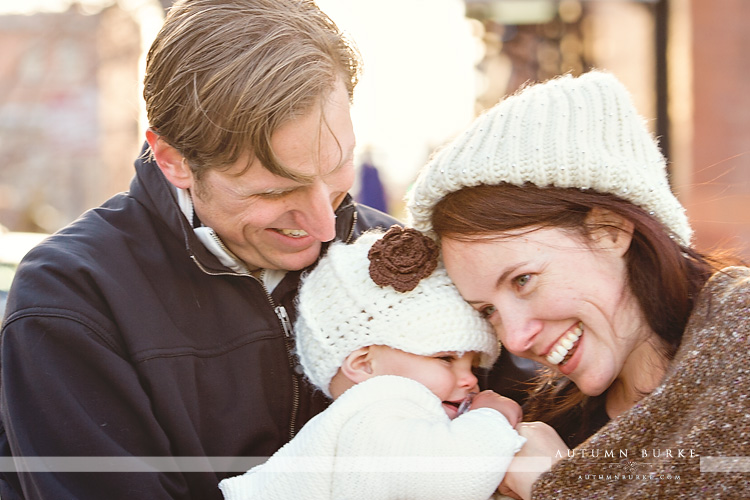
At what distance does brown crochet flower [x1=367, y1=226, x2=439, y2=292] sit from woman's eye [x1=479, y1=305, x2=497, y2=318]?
167 millimetres

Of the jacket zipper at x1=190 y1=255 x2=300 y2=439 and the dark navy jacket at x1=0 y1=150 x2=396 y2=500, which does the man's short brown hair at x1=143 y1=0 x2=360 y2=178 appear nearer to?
the dark navy jacket at x1=0 y1=150 x2=396 y2=500

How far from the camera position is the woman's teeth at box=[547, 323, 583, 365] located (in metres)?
1.92

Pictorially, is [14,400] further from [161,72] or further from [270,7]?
[270,7]

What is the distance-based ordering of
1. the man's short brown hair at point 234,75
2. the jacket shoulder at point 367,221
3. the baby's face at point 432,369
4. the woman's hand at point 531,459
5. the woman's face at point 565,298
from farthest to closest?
the jacket shoulder at point 367,221, the baby's face at point 432,369, the man's short brown hair at point 234,75, the woman's face at point 565,298, the woman's hand at point 531,459

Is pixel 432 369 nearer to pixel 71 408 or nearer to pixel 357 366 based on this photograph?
pixel 357 366

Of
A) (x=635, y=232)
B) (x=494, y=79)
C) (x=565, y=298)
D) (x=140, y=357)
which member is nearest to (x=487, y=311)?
(x=565, y=298)

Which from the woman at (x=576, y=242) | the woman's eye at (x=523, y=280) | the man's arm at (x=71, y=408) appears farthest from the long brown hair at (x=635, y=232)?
the man's arm at (x=71, y=408)

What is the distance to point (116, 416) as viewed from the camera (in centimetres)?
183

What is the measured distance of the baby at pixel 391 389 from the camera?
6.04 feet

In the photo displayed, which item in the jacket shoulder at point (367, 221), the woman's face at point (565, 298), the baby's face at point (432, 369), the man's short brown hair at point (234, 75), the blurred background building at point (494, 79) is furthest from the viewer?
the blurred background building at point (494, 79)

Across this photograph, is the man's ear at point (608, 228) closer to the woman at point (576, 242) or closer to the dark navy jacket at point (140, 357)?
the woman at point (576, 242)

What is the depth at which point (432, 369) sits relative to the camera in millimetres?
2119

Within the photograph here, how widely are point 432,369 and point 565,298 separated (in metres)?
0.44

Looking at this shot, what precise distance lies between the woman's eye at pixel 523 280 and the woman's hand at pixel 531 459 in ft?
Result: 1.11
